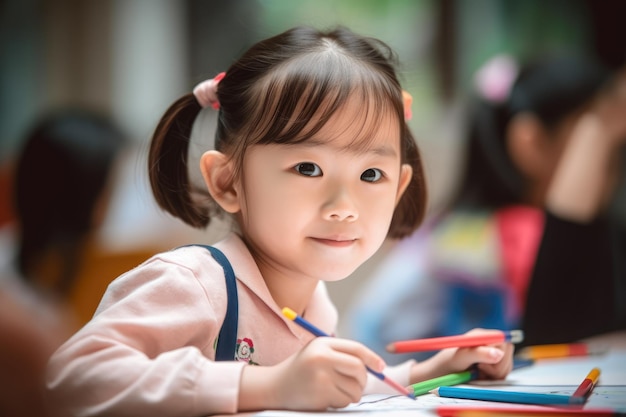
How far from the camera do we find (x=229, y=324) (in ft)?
1.90

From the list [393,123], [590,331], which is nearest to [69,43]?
[590,331]

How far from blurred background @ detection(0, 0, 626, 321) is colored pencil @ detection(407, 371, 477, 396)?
0.93m

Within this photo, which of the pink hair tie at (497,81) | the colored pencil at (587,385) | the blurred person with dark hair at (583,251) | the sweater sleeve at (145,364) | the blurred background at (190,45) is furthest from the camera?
the blurred background at (190,45)

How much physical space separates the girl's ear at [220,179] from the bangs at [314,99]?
41 mm

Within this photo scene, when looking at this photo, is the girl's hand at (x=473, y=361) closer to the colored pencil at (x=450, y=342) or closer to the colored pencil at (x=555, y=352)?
the colored pencil at (x=450, y=342)

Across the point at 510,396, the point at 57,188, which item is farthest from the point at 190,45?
the point at 510,396

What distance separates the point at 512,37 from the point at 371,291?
974 mm

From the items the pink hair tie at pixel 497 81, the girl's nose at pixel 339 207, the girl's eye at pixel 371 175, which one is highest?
the pink hair tie at pixel 497 81

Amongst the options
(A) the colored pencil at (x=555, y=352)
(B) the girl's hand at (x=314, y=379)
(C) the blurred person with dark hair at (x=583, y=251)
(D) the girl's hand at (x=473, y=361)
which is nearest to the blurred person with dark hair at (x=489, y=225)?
(C) the blurred person with dark hair at (x=583, y=251)

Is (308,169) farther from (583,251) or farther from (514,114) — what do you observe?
(514,114)

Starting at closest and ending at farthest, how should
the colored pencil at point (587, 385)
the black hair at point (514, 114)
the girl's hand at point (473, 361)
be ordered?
the colored pencil at point (587, 385) < the girl's hand at point (473, 361) < the black hair at point (514, 114)

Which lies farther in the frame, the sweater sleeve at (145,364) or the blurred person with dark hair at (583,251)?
the blurred person with dark hair at (583,251)

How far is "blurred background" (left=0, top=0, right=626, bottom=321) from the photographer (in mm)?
1839

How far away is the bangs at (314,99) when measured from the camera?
58cm
